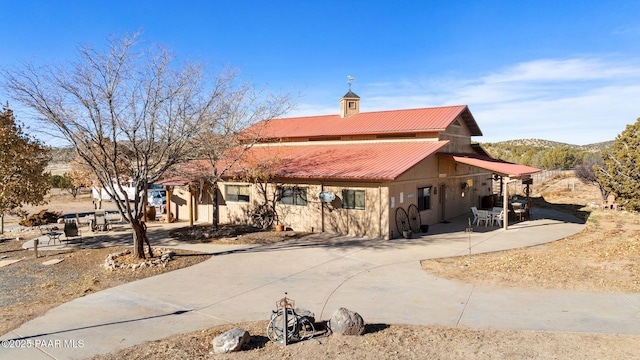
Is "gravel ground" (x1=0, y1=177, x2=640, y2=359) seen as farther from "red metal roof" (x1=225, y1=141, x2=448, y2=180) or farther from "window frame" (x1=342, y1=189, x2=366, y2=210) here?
"window frame" (x1=342, y1=189, x2=366, y2=210)

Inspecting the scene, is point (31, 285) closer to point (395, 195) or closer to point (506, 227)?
point (395, 195)

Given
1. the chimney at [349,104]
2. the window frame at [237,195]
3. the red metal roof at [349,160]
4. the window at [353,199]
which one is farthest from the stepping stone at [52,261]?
the chimney at [349,104]

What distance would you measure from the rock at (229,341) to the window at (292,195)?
38.5 feet

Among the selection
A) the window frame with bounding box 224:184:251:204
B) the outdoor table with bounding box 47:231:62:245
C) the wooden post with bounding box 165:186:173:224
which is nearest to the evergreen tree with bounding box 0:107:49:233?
the outdoor table with bounding box 47:231:62:245

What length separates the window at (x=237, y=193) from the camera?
65.6ft

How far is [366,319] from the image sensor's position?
7641 millimetres

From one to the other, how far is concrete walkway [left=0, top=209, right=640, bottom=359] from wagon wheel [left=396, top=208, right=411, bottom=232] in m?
3.37

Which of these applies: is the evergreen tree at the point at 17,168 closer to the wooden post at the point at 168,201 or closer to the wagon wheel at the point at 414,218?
the wooden post at the point at 168,201

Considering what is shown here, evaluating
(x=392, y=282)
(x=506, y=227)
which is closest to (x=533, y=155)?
(x=506, y=227)

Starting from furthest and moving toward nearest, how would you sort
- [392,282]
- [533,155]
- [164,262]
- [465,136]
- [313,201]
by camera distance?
[533,155], [465,136], [313,201], [164,262], [392,282]

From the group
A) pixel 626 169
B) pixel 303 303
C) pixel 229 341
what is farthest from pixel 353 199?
pixel 626 169

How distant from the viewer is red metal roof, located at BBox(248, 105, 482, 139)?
19.9m

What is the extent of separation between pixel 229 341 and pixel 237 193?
566 inches

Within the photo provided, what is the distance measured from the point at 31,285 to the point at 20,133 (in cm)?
852
